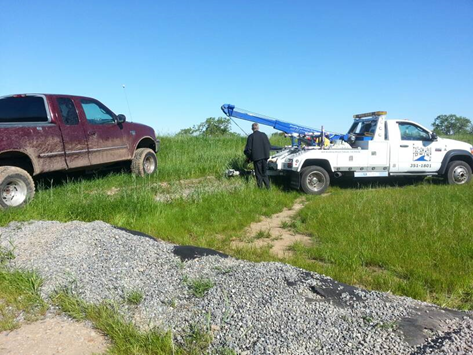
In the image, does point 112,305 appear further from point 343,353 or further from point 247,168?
point 247,168

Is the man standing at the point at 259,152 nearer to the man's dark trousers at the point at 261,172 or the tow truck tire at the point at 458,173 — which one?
the man's dark trousers at the point at 261,172

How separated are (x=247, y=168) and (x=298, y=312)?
9.82m

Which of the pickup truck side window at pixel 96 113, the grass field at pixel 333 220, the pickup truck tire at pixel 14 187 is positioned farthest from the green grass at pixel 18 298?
the pickup truck side window at pixel 96 113

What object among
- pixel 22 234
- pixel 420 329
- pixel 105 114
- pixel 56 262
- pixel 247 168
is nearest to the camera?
pixel 420 329

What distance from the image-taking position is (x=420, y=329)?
296 cm

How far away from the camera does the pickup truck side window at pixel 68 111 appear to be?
340 inches

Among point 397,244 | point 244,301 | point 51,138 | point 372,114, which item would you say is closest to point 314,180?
point 372,114

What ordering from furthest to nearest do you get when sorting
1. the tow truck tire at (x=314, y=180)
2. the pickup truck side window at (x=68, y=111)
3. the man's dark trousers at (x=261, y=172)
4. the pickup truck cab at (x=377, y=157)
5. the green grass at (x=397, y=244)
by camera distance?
1. the man's dark trousers at (x=261, y=172)
2. the pickup truck cab at (x=377, y=157)
3. the tow truck tire at (x=314, y=180)
4. the pickup truck side window at (x=68, y=111)
5. the green grass at (x=397, y=244)

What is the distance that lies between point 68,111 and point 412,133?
889 centimetres

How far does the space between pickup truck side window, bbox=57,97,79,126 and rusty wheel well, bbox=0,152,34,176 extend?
1176 millimetres

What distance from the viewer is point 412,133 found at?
34.9 ft

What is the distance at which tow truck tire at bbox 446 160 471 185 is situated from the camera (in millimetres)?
10922

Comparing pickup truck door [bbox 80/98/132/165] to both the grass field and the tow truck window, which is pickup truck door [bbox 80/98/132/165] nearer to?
the grass field

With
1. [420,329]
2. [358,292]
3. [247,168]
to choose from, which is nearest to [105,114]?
[247,168]
